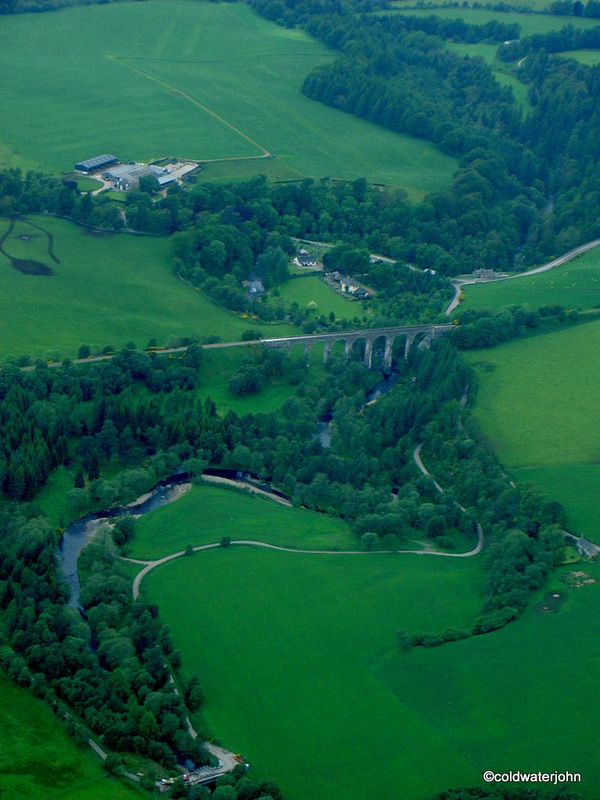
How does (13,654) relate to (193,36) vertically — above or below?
below

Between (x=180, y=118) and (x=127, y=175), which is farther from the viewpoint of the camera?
(x=180, y=118)

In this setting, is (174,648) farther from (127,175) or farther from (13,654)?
(127,175)

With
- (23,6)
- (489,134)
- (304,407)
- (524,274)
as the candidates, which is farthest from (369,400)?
(23,6)

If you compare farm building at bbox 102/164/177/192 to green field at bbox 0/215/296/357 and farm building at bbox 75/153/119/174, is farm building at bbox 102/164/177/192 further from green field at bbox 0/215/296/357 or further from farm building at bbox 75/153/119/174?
green field at bbox 0/215/296/357

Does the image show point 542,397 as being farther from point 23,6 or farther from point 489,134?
point 23,6

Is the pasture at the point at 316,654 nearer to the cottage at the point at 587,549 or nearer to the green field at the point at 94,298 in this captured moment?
the cottage at the point at 587,549

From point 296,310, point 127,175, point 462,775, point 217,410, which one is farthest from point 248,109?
point 462,775

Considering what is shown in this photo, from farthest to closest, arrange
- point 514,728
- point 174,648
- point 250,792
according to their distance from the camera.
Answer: point 174,648
point 514,728
point 250,792
